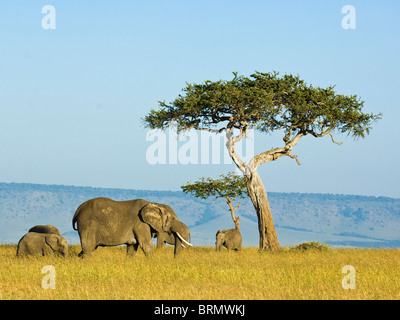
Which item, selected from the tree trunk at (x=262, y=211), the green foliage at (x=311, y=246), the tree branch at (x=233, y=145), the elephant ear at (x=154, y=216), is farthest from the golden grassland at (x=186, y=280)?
the green foliage at (x=311, y=246)

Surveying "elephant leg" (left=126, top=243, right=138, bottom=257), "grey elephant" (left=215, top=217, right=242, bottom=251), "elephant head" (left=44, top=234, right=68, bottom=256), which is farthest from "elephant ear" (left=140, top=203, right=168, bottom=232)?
"grey elephant" (left=215, top=217, right=242, bottom=251)

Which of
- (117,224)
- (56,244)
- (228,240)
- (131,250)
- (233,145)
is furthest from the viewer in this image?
(233,145)

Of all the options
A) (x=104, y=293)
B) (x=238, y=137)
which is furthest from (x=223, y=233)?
(x=104, y=293)

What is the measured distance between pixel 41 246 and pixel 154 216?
4637 millimetres

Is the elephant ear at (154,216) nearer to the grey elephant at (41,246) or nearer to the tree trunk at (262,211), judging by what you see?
the grey elephant at (41,246)

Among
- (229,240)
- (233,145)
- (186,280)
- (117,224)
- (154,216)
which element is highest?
(233,145)

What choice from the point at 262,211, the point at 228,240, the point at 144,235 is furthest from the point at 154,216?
the point at 262,211

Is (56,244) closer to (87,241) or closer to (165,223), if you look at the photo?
(87,241)

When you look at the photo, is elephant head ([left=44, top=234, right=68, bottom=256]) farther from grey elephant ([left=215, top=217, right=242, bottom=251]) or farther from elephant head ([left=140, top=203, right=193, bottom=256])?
grey elephant ([left=215, top=217, right=242, bottom=251])

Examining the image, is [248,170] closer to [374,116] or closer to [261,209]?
[261,209]

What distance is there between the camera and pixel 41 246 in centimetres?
2242

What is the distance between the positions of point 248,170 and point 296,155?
3.04 meters

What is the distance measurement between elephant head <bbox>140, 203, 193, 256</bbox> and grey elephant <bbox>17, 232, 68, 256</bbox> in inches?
140

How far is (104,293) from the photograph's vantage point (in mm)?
13484
